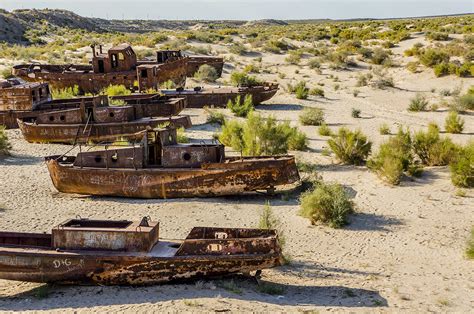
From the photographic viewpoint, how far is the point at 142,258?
8648 millimetres

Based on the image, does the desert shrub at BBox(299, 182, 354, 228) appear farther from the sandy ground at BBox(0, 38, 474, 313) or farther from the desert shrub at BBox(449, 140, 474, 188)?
the desert shrub at BBox(449, 140, 474, 188)

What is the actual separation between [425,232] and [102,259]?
6.96 m

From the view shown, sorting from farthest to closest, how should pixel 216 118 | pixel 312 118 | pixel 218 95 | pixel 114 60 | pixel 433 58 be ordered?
pixel 433 58 < pixel 114 60 < pixel 218 95 < pixel 216 118 < pixel 312 118

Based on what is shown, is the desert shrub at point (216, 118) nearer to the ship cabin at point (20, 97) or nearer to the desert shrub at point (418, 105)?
the ship cabin at point (20, 97)

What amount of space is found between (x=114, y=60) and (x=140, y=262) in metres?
21.8

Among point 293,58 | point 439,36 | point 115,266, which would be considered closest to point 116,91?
point 115,266

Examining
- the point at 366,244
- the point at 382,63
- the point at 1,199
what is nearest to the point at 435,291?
the point at 366,244

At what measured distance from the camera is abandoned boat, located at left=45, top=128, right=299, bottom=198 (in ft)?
44.5

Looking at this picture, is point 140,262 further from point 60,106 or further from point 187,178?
point 60,106

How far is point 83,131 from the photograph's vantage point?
62.6ft

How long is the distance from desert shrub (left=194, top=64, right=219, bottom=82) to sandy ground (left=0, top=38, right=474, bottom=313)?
14.8m

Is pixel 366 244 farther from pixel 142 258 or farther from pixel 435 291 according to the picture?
pixel 142 258

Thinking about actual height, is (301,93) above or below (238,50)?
below

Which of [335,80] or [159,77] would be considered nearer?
[159,77]
